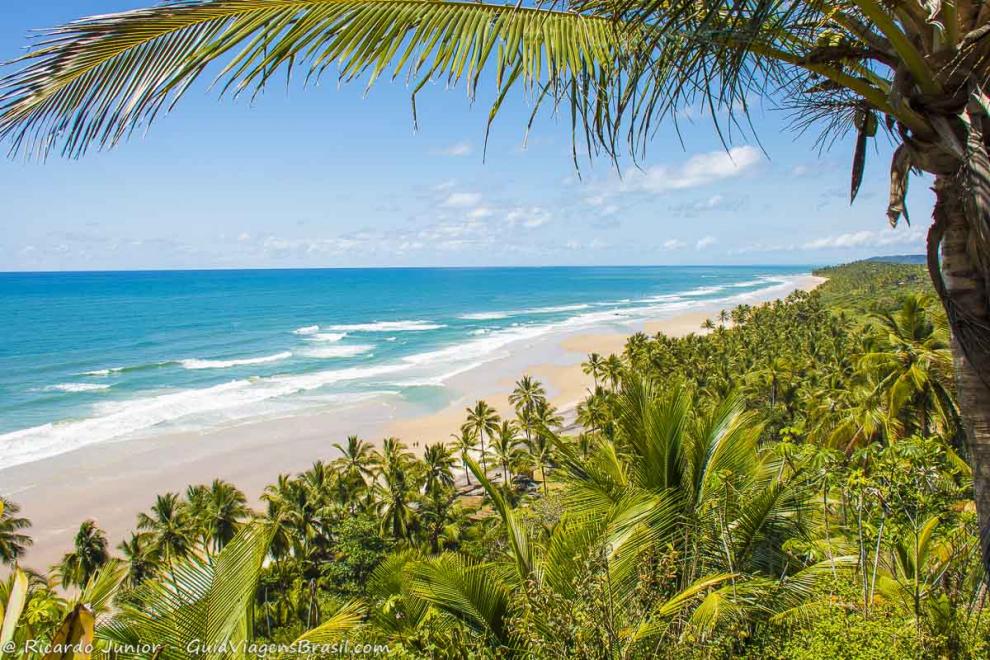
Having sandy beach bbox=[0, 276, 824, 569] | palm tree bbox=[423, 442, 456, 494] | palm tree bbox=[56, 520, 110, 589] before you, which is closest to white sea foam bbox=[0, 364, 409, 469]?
sandy beach bbox=[0, 276, 824, 569]

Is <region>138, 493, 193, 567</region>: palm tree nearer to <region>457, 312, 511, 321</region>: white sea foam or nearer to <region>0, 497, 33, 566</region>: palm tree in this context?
<region>0, 497, 33, 566</region>: palm tree

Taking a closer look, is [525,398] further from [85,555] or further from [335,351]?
[335,351]

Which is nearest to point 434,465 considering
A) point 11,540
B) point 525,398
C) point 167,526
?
point 525,398

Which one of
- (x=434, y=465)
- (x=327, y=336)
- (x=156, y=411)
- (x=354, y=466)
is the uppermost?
(x=327, y=336)

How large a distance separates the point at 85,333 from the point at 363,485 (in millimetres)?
64744

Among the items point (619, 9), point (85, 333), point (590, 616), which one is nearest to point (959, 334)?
point (619, 9)

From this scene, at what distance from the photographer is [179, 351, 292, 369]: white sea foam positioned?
51.8 m

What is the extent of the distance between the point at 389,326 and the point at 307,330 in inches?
431

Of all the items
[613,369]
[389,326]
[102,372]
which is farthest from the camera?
[389,326]

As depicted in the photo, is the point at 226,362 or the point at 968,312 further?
the point at 226,362

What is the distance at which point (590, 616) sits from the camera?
3.71m

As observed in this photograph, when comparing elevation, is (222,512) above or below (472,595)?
below

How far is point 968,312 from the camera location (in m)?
2.14

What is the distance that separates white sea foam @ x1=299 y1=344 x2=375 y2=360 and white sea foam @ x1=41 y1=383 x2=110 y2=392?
56.2 ft
